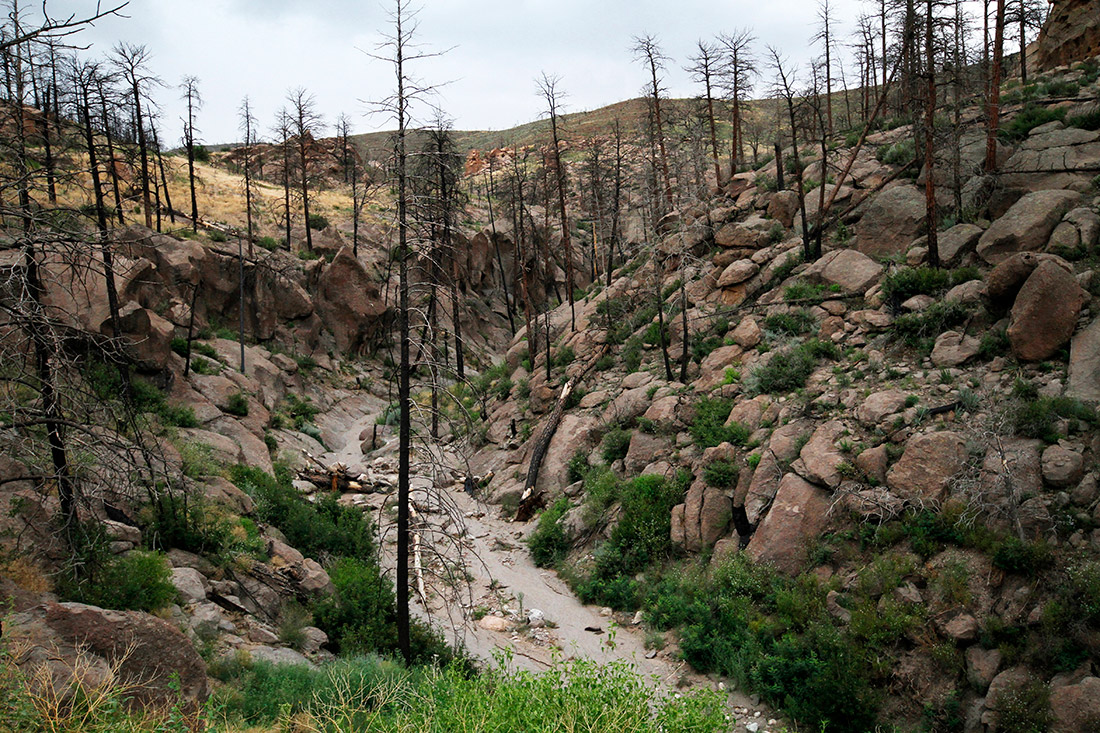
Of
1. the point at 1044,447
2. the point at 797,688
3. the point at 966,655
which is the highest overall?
the point at 1044,447

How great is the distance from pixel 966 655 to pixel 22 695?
509 inches

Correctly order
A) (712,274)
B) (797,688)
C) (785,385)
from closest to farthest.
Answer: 1. (797,688)
2. (785,385)
3. (712,274)

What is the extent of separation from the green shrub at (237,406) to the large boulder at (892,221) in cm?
2370

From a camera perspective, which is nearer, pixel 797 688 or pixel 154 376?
pixel 797 688

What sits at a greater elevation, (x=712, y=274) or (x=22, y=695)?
(x=712, y=274)

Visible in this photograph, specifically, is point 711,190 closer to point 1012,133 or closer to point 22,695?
point 1012,133

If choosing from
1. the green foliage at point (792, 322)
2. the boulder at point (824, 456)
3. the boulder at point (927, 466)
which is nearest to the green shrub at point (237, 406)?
the green foliage at point (792, 322)

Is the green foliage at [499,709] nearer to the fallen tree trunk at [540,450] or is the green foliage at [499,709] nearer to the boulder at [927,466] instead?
the boulder at [927,466]

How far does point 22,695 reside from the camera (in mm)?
5172

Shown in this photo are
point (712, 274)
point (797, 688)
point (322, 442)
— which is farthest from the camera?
point (322, 442)

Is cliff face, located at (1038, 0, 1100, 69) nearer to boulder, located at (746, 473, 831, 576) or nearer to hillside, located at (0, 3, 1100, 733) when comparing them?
hillside, located at (0, 3, 1100, 733)

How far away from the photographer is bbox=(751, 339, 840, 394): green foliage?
1681cm

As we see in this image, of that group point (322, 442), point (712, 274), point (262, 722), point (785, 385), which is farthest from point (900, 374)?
point (322, 442)

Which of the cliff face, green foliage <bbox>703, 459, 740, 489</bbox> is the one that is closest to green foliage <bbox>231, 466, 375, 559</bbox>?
green foliage <bbox>703, 459, 740, 489</bbox>
